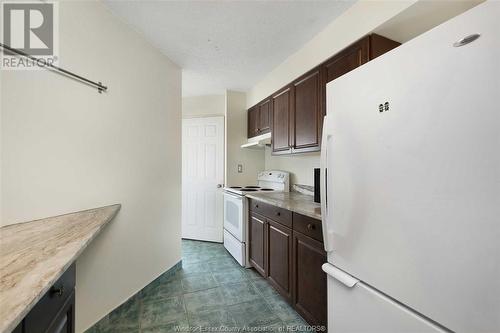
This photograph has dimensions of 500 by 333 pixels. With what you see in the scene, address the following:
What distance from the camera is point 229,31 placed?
1.92 meters

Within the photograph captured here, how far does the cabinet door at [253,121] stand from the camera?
3.19 m

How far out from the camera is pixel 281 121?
2486mm

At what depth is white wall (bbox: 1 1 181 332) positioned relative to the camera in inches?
45.1

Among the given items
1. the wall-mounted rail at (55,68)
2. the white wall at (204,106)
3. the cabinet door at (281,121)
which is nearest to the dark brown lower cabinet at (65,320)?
the wall-mounted rail at (55,68)

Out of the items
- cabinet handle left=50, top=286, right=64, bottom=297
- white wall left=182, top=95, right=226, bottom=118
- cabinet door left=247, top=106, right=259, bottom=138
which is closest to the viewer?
cabinet handle left=50, top=286, right=64, bottom=297

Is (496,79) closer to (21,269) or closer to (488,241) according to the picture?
(488,241)

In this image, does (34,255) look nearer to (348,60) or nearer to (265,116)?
(348,60)

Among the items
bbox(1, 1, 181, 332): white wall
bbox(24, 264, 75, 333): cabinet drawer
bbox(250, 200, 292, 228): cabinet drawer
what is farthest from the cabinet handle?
bbox(250, 200, 292, 228): cabinet drawer

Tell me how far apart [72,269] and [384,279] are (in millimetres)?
1435

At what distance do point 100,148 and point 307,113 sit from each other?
1749mm

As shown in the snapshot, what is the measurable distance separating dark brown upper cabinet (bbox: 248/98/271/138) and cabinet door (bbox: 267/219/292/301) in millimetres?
1359

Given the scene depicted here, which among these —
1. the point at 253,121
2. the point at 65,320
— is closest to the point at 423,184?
the point at 65,320

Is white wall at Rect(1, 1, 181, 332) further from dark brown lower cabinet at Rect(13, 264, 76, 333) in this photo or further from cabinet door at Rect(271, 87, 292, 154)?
cabinet door at Rect(271, 87, 292, 154)

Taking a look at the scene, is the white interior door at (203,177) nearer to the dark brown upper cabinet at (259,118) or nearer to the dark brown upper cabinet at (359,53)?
the dark brown upper cabinet at (259,118)
